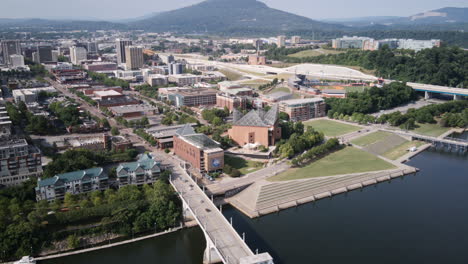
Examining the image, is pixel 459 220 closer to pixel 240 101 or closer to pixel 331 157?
pixel 331 157

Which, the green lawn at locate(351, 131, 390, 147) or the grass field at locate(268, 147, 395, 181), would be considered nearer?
the grass field at locate(268, 147, 395, 181)

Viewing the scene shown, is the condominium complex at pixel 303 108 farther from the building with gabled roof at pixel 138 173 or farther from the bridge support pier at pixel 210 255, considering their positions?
the bridge support pier at pixel 210 255

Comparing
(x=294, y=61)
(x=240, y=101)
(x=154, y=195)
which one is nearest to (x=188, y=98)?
(x=240, y=101)

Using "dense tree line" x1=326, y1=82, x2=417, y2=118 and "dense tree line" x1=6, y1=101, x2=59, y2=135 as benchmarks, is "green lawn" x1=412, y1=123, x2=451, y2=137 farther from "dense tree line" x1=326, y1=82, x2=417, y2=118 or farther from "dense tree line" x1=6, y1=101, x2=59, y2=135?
"dense tree line" x1=6, y1=101, x2=59, y2=135

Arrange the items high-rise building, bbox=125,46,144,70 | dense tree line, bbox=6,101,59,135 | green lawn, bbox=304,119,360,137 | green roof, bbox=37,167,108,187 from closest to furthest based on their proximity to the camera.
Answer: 1. green roof, bbox=37,167,108,187
2. dense tree line, bbox=6,101,59,135
3. green lawn, bbox=304,119,360,137
4. high-rise building, bbox=125,46,144,70

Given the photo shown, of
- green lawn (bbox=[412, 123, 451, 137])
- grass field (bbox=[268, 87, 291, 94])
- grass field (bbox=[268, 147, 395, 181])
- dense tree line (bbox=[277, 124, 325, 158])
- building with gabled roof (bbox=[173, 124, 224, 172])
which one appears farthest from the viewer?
grass field (bbox=[268, 87, 291, 94])

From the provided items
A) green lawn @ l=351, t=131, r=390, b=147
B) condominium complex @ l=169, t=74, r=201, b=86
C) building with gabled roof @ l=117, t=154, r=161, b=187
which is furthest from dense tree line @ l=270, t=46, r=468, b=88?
building with gabled roof @ l=117, t=154, r=161, b=187
